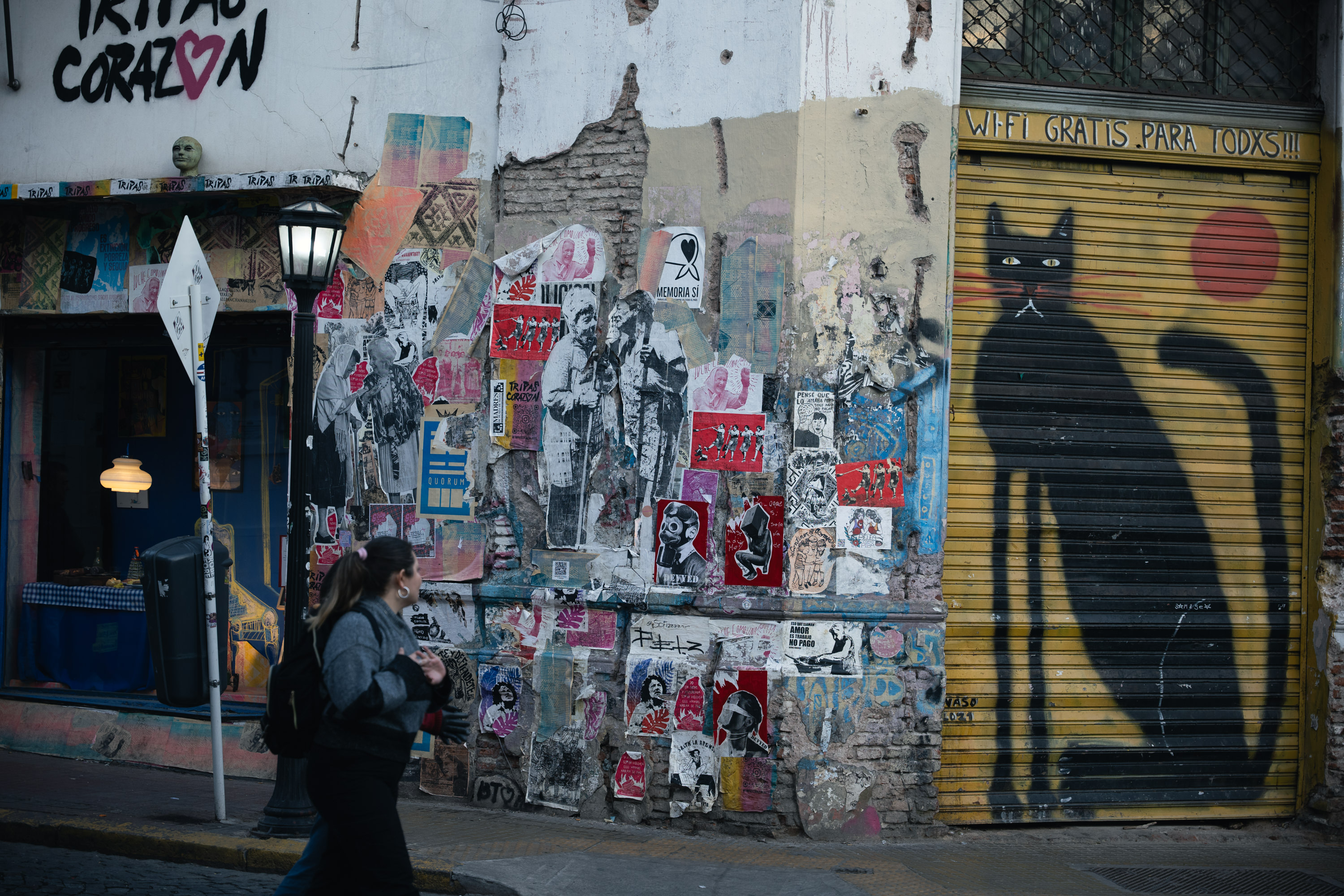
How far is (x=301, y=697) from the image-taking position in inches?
156

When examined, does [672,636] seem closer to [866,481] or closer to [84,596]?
[866,481]

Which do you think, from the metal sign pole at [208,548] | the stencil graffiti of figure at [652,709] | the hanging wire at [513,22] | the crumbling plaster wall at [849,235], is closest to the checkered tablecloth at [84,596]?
the metal sign pole at [208,548]

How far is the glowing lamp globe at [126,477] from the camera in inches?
349

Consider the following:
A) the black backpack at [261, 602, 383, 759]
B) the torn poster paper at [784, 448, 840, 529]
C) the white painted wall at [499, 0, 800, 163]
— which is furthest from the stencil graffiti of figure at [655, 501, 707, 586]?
the black backpack at [261, 602, 383, 759]

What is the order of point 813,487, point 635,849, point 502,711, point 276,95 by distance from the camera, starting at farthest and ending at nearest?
point 276,95, point 502,711, point 813,487, point 635,849

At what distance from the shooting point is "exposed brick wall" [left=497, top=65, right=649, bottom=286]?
703 centimetres

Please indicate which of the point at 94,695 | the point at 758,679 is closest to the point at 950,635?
the point at 758,679

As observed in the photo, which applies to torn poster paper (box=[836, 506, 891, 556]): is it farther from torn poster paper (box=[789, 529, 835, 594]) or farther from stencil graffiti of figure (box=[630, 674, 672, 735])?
stencil graffiti of figure (box=[630, 674, 672, 735])

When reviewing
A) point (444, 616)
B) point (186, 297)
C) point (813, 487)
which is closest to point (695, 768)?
point (813, 487)

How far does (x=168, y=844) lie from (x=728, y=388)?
4.17 m

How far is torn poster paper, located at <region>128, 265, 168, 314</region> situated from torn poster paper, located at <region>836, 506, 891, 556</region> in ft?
17.6

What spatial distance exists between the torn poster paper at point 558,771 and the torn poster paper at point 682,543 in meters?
1.16

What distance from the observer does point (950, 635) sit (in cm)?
707

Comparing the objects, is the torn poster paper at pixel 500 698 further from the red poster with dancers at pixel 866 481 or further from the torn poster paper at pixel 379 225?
the torn poster paper at pixel 379 225
